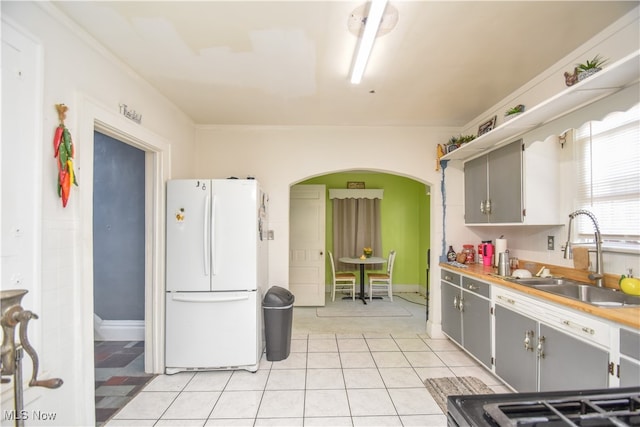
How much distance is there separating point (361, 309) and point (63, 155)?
4.40 meters

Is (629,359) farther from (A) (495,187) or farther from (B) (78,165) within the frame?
(B) (78,165)

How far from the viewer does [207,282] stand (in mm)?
2760

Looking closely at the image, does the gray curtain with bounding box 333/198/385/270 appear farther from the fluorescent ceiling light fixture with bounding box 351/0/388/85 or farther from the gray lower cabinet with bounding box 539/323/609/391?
the gray lower cabinet with bounding box 539/323/609/391

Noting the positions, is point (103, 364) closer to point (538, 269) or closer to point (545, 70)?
point (538, 269)

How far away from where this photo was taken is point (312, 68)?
236 centimetres

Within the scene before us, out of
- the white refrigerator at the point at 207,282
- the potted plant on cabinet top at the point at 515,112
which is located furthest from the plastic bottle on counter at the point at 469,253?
the white refrigerator at the point at 207,282

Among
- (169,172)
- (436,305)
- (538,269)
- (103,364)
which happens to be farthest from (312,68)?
(103,364)

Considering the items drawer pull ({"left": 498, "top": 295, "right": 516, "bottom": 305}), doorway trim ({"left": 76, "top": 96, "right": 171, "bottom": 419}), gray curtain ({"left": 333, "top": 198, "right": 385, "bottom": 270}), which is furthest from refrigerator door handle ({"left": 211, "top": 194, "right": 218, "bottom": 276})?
gray curtain ({"left": 333, "top": 198, "right": 385, "bottom": 270})

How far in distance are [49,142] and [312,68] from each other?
179 cm

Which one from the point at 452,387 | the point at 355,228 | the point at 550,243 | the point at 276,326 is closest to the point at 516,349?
the point at 452,387

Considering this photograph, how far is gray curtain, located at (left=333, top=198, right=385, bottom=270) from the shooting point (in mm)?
6145

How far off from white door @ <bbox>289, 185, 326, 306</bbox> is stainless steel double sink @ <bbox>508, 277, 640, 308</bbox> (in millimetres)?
3149

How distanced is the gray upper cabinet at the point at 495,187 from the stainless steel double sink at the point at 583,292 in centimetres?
54

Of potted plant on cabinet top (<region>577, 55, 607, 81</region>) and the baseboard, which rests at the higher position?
potted plant on cabinet top (<region>577, 55, 607, 81</region>)
